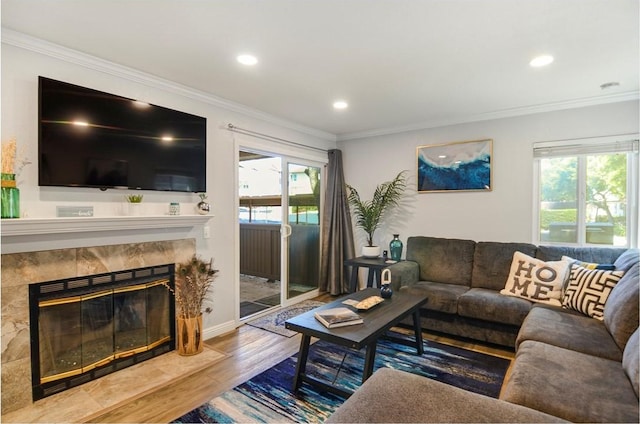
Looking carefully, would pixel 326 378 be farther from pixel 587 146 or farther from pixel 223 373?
pixel 587 146

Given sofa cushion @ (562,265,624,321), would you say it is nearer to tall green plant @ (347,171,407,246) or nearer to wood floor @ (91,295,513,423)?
wood floor @ (91,295,513,423)

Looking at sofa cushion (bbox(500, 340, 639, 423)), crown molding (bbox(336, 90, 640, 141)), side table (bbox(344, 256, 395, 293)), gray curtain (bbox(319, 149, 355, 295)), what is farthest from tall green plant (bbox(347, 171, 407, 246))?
sofa cushion (bbox(500, 340, 639, 423))

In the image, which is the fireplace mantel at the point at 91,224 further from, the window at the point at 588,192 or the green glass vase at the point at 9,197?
the window at the point at 588,192

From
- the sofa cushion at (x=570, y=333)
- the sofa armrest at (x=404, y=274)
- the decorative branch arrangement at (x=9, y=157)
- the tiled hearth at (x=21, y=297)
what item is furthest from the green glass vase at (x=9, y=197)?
the sofa cushion at (x=570, y=333)

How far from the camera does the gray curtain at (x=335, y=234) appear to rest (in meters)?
4.74

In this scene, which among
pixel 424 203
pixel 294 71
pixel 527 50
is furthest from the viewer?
pixel 424 203

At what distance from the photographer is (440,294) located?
3279 millimetres

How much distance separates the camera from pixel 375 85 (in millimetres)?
2975

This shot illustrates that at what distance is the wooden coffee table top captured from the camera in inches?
81.4

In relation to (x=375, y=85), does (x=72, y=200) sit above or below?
below

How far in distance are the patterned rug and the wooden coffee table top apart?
102cm

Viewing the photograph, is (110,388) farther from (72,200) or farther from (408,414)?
(408,414)

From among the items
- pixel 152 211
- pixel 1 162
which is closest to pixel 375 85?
pixel 152 211

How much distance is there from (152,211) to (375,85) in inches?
86.7
